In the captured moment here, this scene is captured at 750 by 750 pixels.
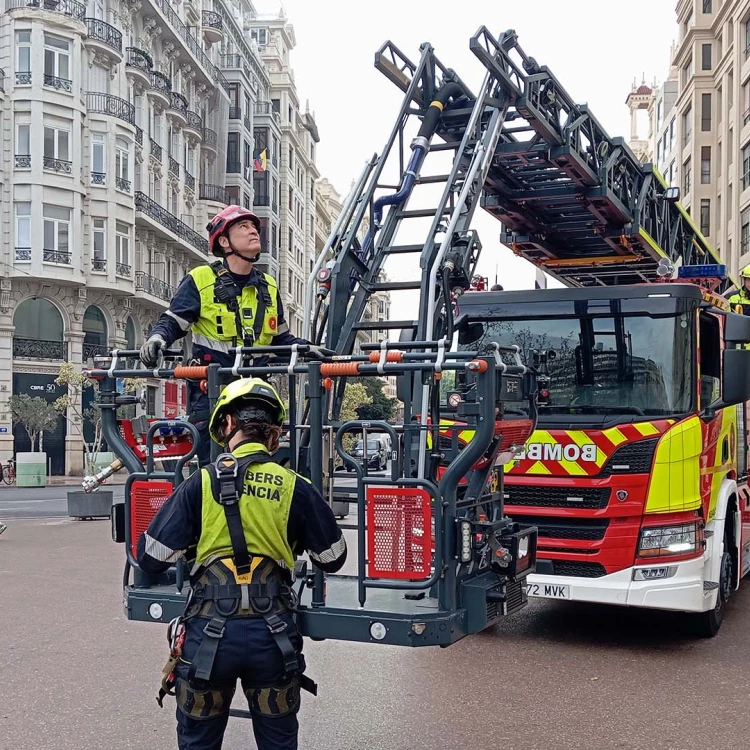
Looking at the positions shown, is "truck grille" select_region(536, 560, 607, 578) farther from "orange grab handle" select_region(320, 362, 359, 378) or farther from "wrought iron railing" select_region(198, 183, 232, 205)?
"wrought iron railing" select_region(198, 183, 232, 205)

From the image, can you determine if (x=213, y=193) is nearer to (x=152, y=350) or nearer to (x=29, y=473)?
(x=29, y=473)

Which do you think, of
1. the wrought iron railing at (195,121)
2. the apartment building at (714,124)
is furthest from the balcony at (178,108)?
the apartment building at (714,124)

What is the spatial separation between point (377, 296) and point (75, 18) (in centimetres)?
3051

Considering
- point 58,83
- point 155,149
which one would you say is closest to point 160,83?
point 155,149

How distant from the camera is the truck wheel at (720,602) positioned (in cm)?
713

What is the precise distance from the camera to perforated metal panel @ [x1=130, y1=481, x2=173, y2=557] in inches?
174

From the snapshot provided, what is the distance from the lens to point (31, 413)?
30609mm

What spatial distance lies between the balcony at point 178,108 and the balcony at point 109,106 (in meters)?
5.39

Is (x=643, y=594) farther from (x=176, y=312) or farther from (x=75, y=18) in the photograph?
(x=75, y=18)

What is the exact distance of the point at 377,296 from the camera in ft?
22.1

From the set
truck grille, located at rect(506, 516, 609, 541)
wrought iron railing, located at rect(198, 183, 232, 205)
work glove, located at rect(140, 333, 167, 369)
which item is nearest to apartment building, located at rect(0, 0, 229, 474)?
wrought iron railing, located at rect(198, 183, 232, 205)

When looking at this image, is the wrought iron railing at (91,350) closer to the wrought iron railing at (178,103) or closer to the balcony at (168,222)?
the balcony at (168,222)

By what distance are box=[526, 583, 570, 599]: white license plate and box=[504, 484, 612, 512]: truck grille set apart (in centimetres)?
57

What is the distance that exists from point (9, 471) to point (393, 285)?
27.6 m
